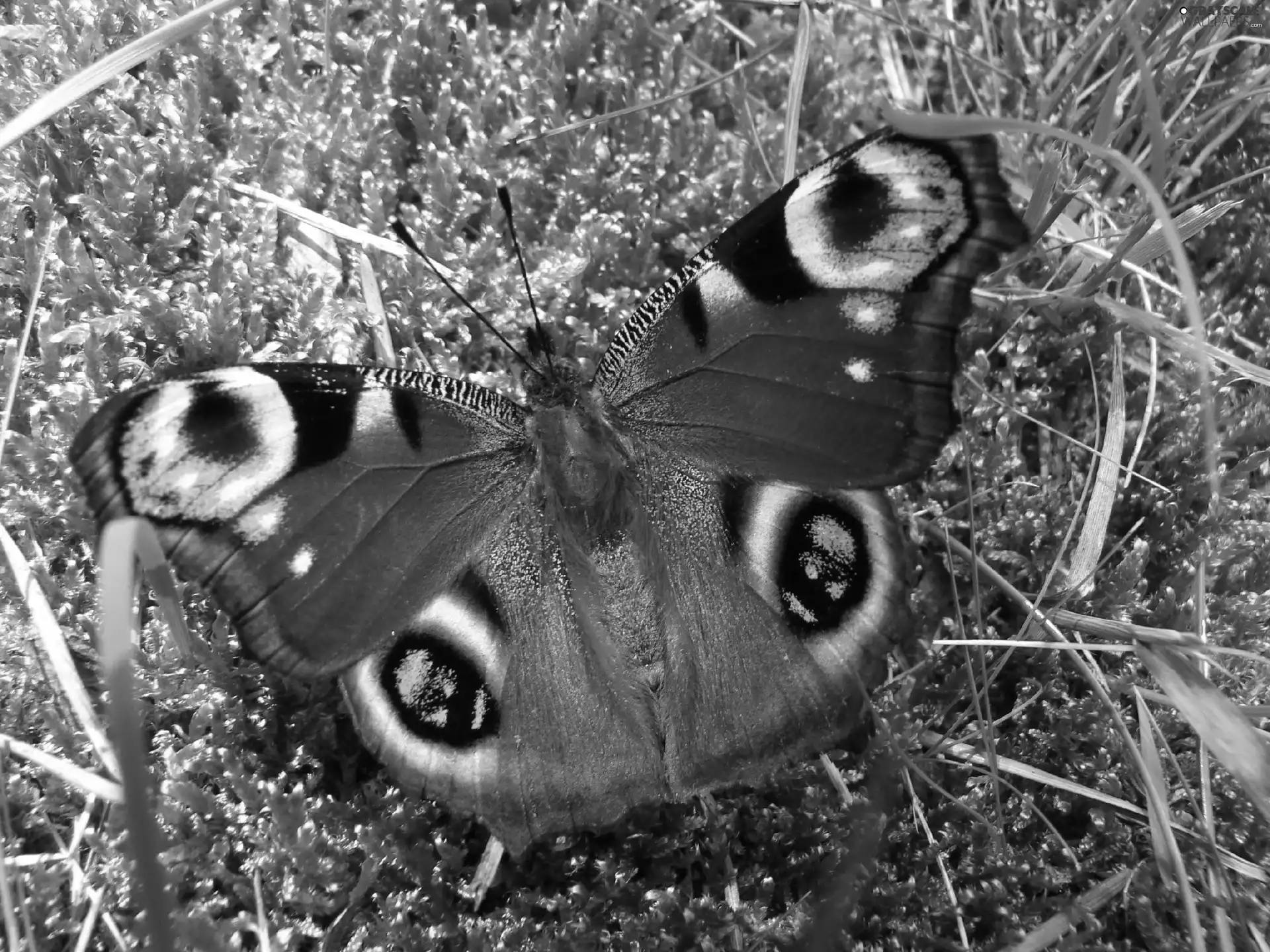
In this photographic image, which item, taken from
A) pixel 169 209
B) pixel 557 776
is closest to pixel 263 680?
pixel 557 776

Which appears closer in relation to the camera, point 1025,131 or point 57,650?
point 1025,131

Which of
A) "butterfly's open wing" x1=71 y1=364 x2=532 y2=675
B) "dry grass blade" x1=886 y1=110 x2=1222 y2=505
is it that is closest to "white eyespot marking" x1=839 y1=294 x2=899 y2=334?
"dry grass blade" x1=886 y1=110 x2=1222 y2=505

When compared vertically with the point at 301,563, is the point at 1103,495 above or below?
below

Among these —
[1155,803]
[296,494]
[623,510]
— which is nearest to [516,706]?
[623,510]

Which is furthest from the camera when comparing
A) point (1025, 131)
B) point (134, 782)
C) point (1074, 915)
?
point (1074, 915)

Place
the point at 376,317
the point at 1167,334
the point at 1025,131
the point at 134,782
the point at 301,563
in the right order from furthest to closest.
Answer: the point at 376,317 < the point at 1167,334 < the point at 301,563 < the point at 1025,131 < the point at 134,782

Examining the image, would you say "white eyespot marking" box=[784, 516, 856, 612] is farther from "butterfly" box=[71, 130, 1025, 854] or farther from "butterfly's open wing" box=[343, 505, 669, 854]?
"butterfly's open wing" box=[343, 505, 669, 854]

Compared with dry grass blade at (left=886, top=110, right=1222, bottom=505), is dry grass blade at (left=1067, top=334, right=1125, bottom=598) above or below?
below

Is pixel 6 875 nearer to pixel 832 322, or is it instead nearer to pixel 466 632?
pixel 466 632
